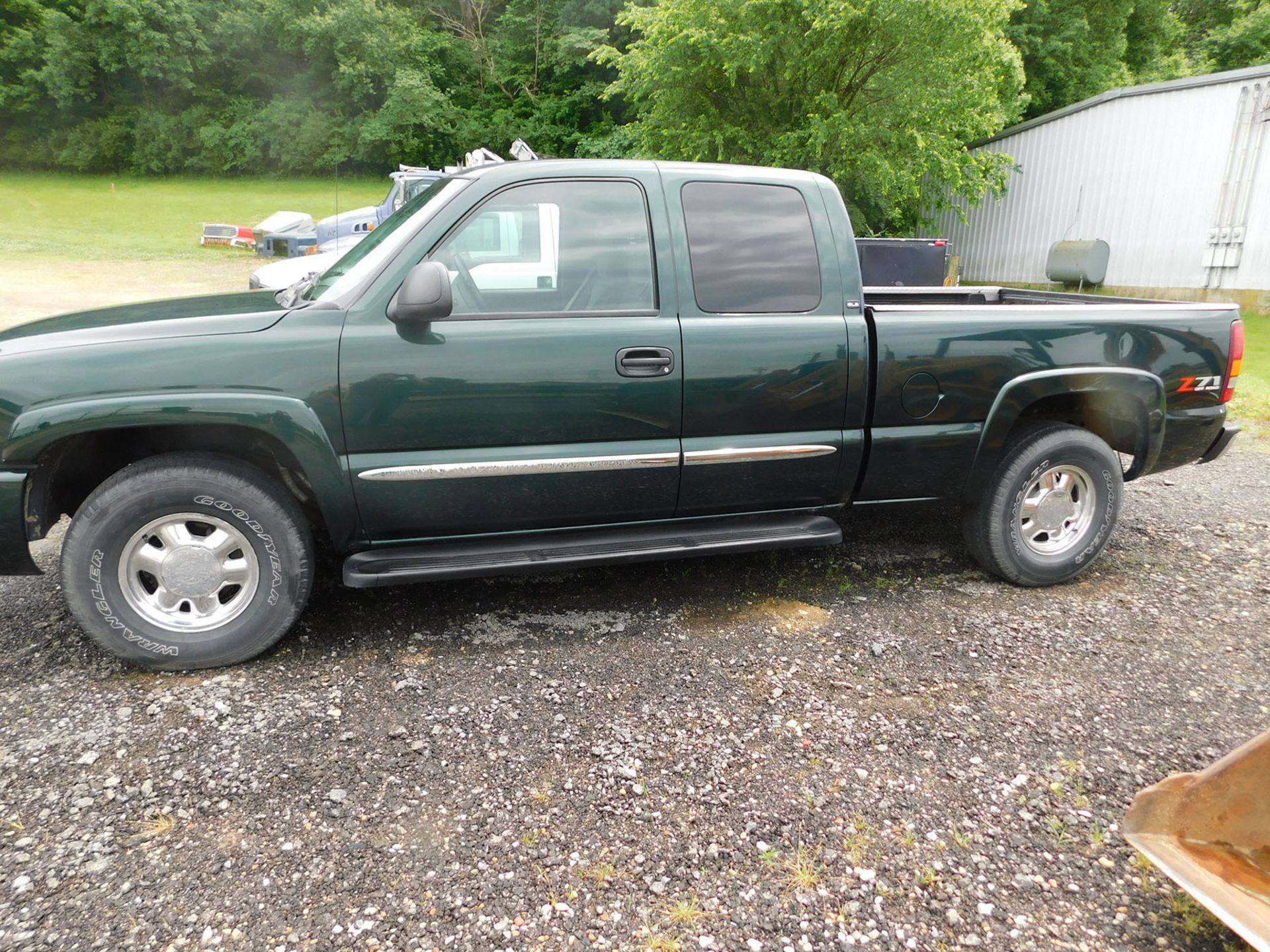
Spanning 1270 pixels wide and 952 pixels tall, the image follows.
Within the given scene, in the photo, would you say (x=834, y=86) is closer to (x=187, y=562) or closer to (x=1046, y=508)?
(x=1046, y=508)

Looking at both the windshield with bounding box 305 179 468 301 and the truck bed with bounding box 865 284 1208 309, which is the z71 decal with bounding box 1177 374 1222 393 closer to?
the truck bed with bounding box 865 284 1208 309

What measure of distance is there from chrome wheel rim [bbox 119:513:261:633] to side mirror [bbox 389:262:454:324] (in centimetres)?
103

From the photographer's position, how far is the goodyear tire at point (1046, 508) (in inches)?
154

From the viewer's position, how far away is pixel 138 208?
106 feet

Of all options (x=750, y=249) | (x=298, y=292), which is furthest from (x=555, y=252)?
(x=298, y=292)

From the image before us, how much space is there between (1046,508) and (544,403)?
248 cm

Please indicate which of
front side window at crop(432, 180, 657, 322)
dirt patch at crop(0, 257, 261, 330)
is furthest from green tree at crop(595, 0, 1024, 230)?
front side window at crop(432, 180, 657, 322)

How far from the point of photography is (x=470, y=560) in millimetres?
3240

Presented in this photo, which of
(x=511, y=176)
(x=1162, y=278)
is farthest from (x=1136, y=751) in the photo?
(x=1162, y=278)

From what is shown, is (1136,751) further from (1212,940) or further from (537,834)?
(537,834)

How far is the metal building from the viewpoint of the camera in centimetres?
1364

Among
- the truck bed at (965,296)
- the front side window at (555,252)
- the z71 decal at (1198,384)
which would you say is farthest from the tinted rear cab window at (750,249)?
the z71 decal at (1198,384)

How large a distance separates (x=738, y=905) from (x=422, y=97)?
4210 cm

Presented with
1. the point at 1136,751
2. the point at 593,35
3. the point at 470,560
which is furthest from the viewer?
the point at 593,35
